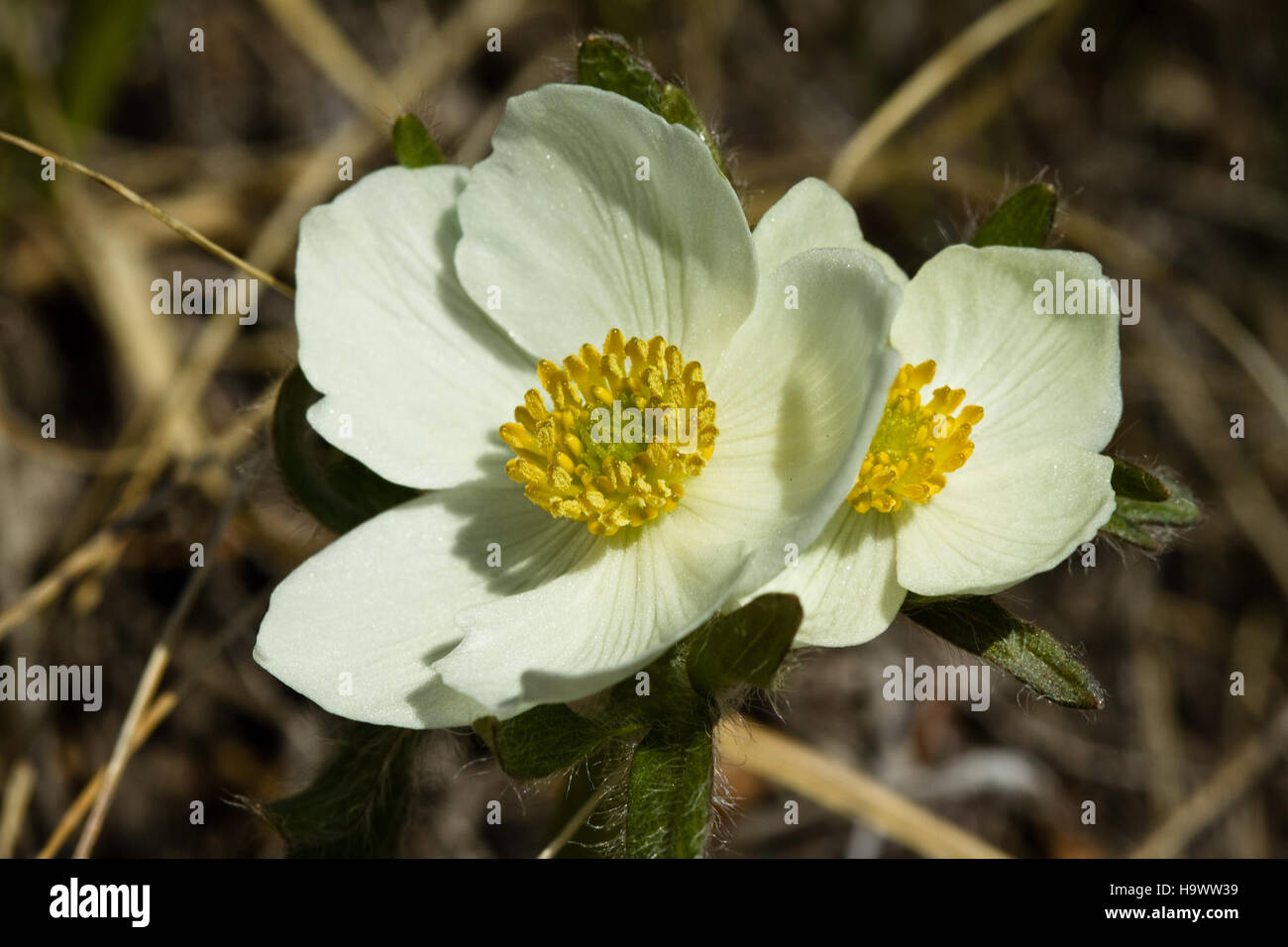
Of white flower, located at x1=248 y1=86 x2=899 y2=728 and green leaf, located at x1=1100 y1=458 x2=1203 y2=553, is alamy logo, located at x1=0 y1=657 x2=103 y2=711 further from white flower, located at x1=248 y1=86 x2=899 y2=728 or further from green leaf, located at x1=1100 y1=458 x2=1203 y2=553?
green leaf, located at x1=1100 y1=458 x2=1203 y2=553

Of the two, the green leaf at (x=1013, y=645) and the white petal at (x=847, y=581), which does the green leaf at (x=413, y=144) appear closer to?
the white petal at (x=847, y=581)

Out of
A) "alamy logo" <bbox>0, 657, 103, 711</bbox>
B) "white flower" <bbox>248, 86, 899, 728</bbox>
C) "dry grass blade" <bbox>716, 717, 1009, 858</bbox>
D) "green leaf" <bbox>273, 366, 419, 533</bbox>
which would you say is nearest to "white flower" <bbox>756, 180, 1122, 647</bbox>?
"white flower" <bbox>248, 86, 899, 728</bbox>

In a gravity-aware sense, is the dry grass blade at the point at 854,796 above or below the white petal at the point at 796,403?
below

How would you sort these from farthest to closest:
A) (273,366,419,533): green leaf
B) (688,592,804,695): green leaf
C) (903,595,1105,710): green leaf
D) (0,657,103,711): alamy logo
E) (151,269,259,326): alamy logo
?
1. (151,269,259,326): alamy logo
2. (0,657,103,711): alamy logo
3. (273,366,419,533): green leaf
4. (903,595,1105,710): green leaf
5. (688,592,804,695): green leaf

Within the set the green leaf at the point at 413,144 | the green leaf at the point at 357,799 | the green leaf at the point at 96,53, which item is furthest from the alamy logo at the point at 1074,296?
the green leaf at the point at 96,53

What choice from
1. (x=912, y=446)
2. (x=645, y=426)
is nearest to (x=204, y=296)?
(x=645, y=426)

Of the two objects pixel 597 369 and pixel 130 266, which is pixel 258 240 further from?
pixel 597 369

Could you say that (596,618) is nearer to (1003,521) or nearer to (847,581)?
(847,581)
